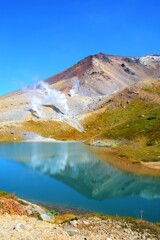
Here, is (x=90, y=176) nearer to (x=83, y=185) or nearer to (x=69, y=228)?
(x=83, y=185)

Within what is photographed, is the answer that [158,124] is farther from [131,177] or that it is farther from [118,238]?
[118,238]

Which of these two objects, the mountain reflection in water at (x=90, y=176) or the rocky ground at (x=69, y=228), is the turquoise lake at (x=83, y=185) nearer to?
the mountain reflection in water at (x=90, y=176)

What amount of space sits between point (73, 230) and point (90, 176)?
146 ft

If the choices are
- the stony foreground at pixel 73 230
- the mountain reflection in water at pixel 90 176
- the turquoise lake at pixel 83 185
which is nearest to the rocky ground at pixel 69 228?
the stony foreground at pixel 73 230

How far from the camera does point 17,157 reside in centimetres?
9075

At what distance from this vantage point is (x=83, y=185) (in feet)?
190

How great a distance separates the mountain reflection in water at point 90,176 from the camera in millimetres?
51562

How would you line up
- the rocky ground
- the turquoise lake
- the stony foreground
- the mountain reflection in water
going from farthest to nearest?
the mountain reflection in water
the turquoise lake
the rocky ground
the stony foreground

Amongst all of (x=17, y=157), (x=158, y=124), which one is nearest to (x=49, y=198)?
(x=17, y=157)

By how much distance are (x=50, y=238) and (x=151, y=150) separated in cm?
7773

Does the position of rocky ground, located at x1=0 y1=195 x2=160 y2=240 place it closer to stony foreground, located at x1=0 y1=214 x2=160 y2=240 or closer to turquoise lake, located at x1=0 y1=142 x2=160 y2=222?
stony foreground, located at x1=0 y1=214 x2=160 y2=240

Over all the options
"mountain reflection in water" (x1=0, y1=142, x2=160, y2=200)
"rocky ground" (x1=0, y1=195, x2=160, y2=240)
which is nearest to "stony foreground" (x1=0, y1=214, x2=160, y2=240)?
"rocky ground" (x1=0, y1=195, x2=160, y2=240)

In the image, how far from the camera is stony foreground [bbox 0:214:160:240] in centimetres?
2093

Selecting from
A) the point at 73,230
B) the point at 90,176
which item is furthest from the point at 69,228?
the point at 90,176
